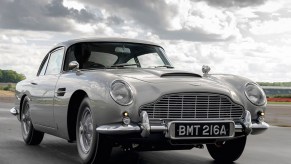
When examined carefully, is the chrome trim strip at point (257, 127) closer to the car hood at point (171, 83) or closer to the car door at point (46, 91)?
the car hood at point (171, 83)

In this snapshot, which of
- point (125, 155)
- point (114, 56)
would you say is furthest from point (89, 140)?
point (114, 56)

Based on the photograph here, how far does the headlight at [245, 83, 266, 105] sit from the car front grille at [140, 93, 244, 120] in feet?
1.09

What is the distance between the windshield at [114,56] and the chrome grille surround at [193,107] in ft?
5.31

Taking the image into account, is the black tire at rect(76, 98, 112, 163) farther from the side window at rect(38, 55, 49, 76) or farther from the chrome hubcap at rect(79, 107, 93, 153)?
the side window at rect(38, 55, 49, 76)

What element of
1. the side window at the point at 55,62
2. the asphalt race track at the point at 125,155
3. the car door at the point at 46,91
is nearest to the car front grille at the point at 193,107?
the asphalt race track at the point at 125,155

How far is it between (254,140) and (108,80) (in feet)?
17.8

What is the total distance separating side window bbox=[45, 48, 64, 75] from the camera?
7674mm

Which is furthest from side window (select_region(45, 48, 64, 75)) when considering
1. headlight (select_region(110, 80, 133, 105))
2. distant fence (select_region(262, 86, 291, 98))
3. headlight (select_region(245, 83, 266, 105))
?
distant fence (select_region(262, 86, 291, 98))

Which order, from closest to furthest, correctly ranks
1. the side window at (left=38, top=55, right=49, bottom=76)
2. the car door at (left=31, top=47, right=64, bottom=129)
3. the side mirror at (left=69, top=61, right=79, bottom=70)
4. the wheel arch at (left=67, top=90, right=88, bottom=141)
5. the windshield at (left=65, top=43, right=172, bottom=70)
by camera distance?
1. the wheel arch at (left=67, top=90, right=88, bottom=141)
2. the side mirror at (left=69, top=61, right=79, bottom=70)
3. the windshield at (left=65, top=43, right=172, bottom=70)
4. the car door at (left=31, top=47, right=64, bottom=129)
5. the side window at (left=38, top=55, right=49, bottom=76)

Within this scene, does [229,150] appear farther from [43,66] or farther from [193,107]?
[43,66]

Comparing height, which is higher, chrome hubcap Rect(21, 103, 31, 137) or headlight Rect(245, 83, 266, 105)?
headlight Rect(245, 83, 266, 105)

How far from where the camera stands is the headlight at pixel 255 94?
6153 mm

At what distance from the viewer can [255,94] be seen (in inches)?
246


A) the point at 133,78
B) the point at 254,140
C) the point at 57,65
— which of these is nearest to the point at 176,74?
the point at 133,78
